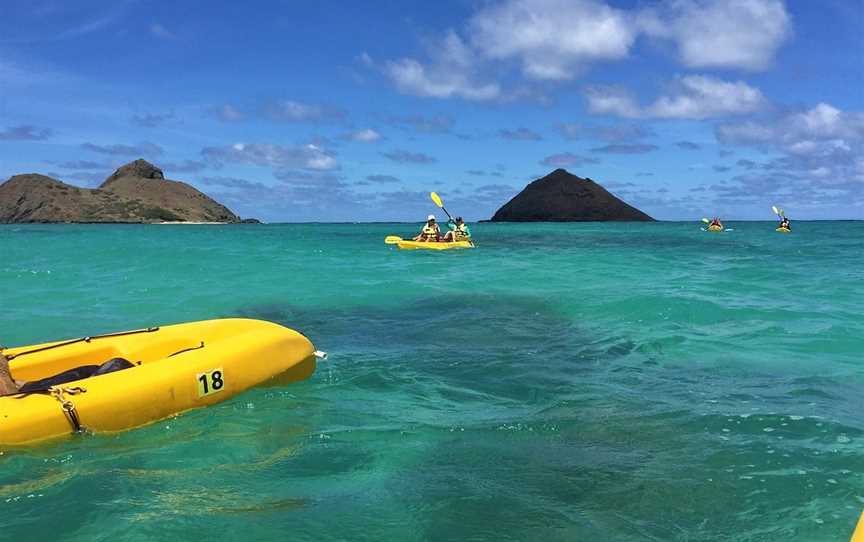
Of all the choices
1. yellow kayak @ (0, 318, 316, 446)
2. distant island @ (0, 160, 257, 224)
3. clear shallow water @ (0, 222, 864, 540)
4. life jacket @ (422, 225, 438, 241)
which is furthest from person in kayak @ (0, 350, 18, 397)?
distant island @ (0, 160, 257, 224)

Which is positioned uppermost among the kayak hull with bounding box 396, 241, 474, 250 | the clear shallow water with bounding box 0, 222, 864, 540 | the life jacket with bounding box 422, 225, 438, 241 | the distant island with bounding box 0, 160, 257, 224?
the distant island with bounding box 0, 160, 257, 224

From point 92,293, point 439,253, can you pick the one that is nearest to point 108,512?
point 92,293

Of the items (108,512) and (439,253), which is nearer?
(108,512)

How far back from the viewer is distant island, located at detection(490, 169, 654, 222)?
Answer: 446 ft

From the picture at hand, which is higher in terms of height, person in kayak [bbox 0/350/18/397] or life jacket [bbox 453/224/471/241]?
life jacket [bbox 453/224/471/241]

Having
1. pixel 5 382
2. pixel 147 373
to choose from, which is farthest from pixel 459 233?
pixel 5 382

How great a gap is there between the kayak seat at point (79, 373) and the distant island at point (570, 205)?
133 metres

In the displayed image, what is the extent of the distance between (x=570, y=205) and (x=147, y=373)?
136 meters

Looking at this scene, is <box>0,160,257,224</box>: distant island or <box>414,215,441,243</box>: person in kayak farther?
<box>0,160,257,224</box>: distant island

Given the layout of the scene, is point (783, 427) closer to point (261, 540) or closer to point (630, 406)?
point (630, 406)

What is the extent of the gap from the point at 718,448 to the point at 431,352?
3.98 m

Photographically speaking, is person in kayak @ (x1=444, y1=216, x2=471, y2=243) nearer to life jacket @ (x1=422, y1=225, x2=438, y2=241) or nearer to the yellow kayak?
life jacket @ (x1=422, y1=225, x2=438, y2=241)

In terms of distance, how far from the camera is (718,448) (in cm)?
485

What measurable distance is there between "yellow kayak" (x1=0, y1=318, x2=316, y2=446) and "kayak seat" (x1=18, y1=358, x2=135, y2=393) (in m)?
0.11
